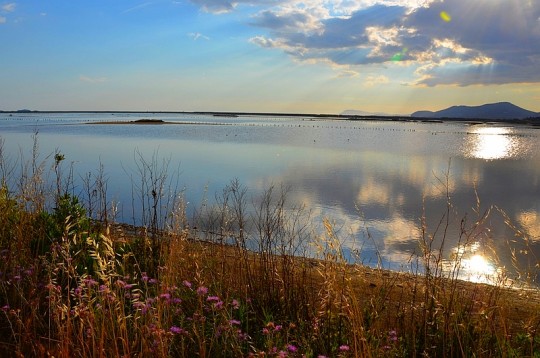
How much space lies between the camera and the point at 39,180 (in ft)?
21.2

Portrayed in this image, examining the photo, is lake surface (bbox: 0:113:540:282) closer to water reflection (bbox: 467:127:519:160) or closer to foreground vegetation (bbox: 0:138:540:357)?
foreground vegetation (bbox: 0:138:540:357)

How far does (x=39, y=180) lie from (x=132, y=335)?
3670 millimetres

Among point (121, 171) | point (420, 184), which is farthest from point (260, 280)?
point (121, 171)

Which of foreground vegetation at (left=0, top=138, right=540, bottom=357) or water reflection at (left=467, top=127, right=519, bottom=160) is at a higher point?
water reflection at (left=467, top=127, right=519, bottom=160)

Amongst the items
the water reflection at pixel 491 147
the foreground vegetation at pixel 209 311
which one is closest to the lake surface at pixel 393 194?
the foreground vegetation at pixel 209 311

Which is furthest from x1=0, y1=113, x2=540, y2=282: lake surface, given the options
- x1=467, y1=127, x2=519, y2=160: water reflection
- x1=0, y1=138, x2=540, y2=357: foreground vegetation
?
x1=467, y1=127, x2=519, y2=160: water reflection

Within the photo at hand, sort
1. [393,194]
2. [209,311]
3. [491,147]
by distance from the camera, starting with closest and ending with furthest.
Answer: [209,311]
[393,194]
[491,147]

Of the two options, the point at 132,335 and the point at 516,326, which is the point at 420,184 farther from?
the point at 132,335

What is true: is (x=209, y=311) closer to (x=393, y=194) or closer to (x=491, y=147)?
(x=393, y=194)

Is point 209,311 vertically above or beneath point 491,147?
beneath

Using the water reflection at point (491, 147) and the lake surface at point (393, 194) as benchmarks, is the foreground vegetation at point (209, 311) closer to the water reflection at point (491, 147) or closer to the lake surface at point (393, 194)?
the lake surface at point (393, 194)

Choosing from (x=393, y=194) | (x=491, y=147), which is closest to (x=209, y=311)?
(x=393, y=194)

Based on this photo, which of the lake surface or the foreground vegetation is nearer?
the foreground vegetation

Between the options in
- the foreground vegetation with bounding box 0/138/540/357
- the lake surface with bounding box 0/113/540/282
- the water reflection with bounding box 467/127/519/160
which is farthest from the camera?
the water reflection with bounding box 467/127/519/160
